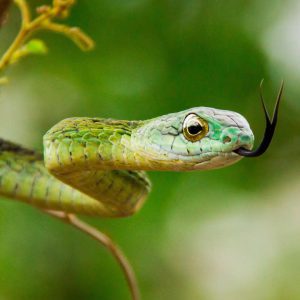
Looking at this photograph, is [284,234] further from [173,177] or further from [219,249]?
[173,177]

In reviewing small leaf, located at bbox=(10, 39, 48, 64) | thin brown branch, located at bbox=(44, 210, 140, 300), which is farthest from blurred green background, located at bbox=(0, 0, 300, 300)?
small leaf, located at bbox=(10, 39, 48, 64)

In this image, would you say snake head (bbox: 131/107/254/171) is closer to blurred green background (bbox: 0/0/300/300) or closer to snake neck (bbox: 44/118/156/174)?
snake neck (bbox: 44/118/156/174)

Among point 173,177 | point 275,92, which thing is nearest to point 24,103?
point 173,177

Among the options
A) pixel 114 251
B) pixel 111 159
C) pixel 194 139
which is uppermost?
pixel 194 139

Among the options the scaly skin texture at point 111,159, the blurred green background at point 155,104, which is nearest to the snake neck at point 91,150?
the scaly skin texture at point 111,159

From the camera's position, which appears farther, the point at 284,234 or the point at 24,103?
the point at 284,234

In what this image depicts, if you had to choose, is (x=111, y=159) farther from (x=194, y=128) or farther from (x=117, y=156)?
(x=194, y=128)

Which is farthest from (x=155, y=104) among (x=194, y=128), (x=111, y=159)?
(x=194, y=128)
